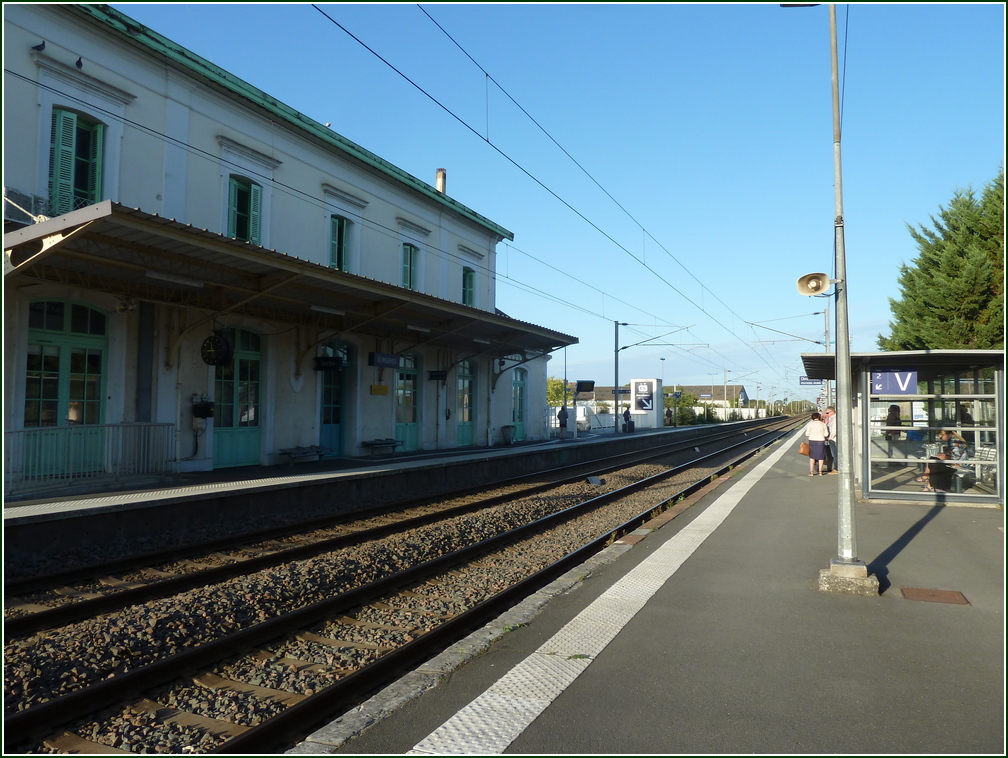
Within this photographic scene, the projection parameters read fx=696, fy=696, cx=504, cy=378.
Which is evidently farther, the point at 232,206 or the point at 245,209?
the point at 245,209

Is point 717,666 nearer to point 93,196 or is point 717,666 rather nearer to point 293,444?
point 93,196

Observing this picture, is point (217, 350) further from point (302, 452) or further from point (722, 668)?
point (722, 668)

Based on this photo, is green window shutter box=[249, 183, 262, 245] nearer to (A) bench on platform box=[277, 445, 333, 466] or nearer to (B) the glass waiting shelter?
(A) bench on platform box=[277, 445, 333, 466]

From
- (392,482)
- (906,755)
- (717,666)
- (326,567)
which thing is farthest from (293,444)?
(906,755)

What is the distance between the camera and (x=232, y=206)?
1625 cm

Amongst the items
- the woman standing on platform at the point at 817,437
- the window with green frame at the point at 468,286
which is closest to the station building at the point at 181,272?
the window with green frame at the point at 468,286

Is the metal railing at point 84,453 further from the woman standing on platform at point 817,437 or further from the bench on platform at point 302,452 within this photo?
the woman standing on platform at point 817,437

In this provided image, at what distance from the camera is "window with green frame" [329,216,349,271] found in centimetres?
1943

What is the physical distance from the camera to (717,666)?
4.87 metres

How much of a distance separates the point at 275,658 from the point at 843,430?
579 cm

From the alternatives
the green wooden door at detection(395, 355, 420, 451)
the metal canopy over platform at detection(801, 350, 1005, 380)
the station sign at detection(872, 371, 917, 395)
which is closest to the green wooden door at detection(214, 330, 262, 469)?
the green wooden door at detection(395, 355, 420, 451)

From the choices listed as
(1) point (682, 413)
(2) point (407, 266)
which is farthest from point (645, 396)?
(2) point (407, 266)

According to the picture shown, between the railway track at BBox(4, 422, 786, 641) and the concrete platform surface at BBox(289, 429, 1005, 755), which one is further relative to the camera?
the railway track at BBox(4, 422, 786, 641)

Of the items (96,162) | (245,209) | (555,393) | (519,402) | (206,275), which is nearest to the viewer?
(206,275)
